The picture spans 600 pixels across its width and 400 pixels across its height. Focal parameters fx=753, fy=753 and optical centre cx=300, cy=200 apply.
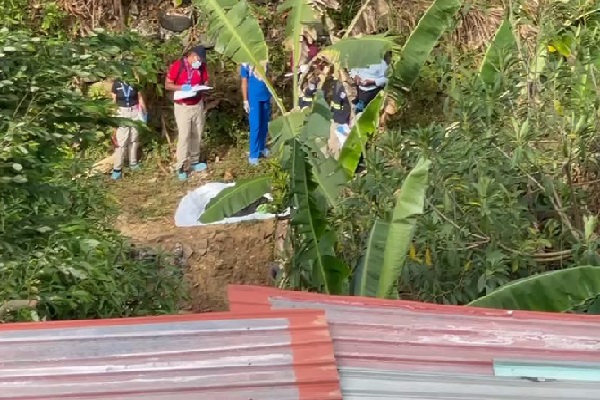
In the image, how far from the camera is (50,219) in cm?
338

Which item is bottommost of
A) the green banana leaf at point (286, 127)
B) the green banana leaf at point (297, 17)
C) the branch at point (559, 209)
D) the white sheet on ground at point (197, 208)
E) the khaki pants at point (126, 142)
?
the white sheet on ground at point (197, 208)

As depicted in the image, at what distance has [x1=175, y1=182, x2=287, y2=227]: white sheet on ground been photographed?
24.5ft

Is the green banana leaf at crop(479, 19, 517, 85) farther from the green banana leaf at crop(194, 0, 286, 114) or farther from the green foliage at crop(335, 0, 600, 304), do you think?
the green banana leaf at crop(194, 0, 286, 114)

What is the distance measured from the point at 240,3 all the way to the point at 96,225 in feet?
5.63

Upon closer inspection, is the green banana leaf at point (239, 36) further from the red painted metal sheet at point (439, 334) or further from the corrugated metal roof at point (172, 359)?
the corrugated metal roof at point (172, 359)

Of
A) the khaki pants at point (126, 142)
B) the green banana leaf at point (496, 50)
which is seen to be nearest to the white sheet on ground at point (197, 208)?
the khaki pants at point (126, 142)

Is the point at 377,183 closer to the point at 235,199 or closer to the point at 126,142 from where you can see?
the point at 235,199

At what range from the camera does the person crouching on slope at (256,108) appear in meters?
8.97

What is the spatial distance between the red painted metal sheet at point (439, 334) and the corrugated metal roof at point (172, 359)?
135 mm

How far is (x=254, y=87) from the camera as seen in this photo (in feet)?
29.3

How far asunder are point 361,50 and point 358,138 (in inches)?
20.6

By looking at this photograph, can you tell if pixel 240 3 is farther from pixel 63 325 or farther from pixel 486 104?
pixel 63 325

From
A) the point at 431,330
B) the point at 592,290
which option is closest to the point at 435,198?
the point at 592,290

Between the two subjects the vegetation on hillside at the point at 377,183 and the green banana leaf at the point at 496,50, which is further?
the green banana leaf at the point at 496,50
